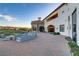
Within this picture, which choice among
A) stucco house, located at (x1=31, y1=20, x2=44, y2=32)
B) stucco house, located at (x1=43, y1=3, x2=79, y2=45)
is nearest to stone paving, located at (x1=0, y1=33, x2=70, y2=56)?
stucco house, located at (x1=31, y1=20, x2=44, y2=32)

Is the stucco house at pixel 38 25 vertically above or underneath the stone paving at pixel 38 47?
above

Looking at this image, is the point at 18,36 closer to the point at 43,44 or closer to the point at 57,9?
the point at 43,44

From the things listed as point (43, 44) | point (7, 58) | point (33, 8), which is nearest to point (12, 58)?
point (7, 58)

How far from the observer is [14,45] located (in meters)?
6.70

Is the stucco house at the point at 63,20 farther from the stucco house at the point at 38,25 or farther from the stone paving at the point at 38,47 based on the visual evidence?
the stone paving at the point at 38,47

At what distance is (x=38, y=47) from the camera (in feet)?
22.2

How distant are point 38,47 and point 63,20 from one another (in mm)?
1739

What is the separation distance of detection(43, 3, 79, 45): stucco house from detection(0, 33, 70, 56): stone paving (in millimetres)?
435

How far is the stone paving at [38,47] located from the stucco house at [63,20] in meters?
0.43

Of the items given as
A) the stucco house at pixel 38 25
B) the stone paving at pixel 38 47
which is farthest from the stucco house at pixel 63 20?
the stone paving at pixel 38 47

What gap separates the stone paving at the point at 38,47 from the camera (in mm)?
6449

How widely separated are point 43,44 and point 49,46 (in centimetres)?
22

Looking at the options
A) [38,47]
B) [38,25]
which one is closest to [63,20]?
[38,25]

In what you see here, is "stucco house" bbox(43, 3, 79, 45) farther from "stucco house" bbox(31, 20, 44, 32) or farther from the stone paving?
the stone paving
